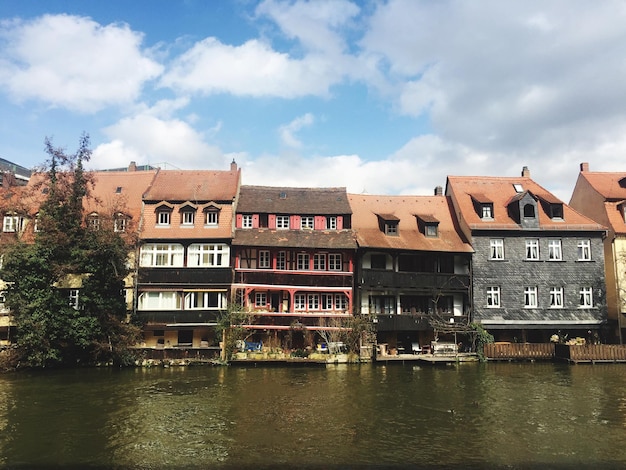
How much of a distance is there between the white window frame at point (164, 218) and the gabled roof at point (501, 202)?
76.5 ft

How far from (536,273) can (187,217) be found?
27467 mm

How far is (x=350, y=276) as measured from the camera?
126 feet

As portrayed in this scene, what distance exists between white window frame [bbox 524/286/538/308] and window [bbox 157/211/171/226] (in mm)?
28174

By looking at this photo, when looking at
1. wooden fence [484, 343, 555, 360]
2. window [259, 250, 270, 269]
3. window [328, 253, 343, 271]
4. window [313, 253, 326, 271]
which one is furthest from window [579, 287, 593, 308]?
window [259, 250, 270, 269]

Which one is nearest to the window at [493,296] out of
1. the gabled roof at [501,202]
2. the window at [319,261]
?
the gabled roof at [501,202]

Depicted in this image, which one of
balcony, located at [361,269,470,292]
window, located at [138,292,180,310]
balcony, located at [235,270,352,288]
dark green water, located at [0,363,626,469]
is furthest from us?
balcony, located at [361,269,470,292]

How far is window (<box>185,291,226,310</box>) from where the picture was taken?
122 ft

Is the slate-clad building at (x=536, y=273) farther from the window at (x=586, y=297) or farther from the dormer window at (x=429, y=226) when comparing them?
the dormer window at (x=429, y=226)

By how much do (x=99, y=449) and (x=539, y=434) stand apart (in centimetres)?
1565

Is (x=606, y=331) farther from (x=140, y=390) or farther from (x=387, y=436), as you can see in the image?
(x=140, y=390)

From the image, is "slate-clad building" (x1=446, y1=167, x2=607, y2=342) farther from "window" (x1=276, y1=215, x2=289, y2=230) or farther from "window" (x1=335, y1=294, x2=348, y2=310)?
"window" (x1=276, y1=215, x2=289, y2=230)

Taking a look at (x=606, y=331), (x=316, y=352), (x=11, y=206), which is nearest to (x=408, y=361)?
(x=316, y=352)

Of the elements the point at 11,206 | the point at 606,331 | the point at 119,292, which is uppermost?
the point at 11,206

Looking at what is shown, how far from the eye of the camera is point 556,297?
3938cm
